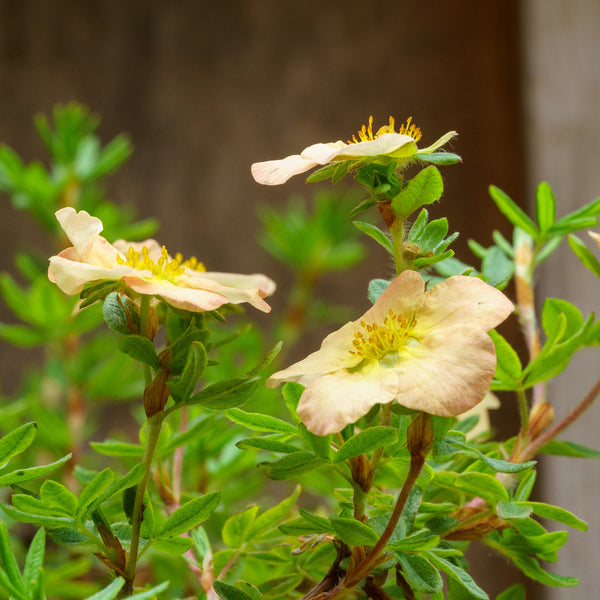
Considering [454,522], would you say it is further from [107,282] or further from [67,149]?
[67,149]

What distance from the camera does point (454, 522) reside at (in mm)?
294

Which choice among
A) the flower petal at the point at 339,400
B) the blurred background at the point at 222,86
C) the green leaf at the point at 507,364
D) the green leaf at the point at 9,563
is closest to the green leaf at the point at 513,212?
the green leaf at the point at 507,364

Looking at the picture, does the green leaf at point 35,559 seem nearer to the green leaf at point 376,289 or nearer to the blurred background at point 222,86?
the green leaf at point 376,289

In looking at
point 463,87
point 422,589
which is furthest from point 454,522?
point 463,87

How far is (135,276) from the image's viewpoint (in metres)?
0.25

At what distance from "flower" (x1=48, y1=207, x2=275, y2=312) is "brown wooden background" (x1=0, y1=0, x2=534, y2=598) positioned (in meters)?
0.99

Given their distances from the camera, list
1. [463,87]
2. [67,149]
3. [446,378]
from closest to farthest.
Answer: [446,378]
[67,149]
[463,87]

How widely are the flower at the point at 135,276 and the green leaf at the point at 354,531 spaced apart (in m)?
0.09

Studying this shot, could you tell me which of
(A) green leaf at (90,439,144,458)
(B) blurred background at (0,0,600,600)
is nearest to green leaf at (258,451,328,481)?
(A) green leaf at (90,439,144,458)

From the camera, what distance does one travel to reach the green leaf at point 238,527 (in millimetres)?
333

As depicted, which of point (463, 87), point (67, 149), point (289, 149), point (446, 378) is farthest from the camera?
point (289, 149)

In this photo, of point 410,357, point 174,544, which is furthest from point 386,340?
point 174,544

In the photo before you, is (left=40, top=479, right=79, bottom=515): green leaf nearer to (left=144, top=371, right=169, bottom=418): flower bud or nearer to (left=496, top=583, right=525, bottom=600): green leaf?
(left=144, top=371, right=169, bottom=418): flower bud

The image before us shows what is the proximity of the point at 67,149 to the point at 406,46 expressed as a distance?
0.74 metres
